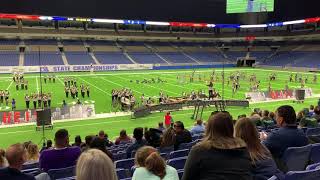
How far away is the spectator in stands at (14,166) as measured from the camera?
4.28m

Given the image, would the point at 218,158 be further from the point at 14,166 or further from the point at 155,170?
the point at 14,166

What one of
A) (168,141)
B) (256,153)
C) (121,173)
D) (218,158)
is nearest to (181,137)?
(168,141)

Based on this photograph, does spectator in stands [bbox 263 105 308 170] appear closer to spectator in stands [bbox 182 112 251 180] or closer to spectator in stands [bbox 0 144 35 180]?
spectator in stands [bbox 182 112 251 180]

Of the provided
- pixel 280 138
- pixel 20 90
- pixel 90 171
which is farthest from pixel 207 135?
pixel 20 90

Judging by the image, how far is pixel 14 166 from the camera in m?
4.58

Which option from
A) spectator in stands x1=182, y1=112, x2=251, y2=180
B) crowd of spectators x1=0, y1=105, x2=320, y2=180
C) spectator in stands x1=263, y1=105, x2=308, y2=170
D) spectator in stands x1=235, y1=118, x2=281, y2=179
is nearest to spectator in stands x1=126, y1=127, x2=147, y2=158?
crowd of spectators x1=0, y1=105, x2=320, y2=180

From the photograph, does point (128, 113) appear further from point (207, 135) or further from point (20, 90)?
point (207, 135)

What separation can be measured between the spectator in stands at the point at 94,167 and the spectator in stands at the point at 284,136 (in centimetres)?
354

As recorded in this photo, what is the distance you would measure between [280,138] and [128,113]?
20.3 m

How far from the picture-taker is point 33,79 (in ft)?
150

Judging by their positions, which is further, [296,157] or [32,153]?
[32,153]

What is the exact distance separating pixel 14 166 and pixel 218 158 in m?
2.56

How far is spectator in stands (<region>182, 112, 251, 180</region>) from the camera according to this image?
3.69 metres

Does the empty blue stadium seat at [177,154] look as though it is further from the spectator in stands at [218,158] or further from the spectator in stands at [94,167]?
the spectator in stands at [94,167]
